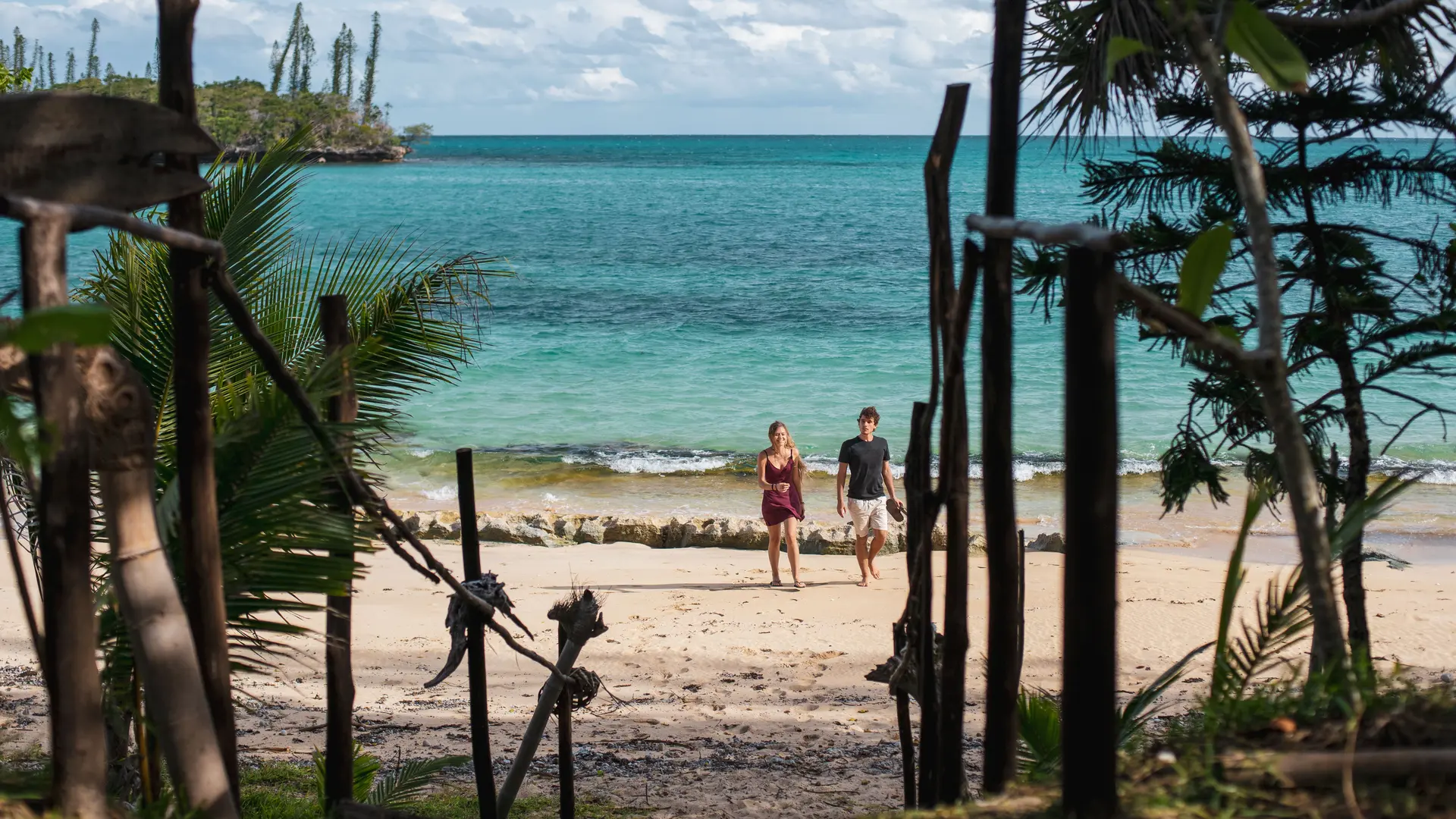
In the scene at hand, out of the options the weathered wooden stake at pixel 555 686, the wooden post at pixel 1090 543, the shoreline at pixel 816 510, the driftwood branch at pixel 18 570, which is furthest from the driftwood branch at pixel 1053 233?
the shoreline at pixel 816 510

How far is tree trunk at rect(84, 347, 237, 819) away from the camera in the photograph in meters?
1.87

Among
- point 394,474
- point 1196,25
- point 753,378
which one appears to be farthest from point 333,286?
point 753,378

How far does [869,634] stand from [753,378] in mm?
11197

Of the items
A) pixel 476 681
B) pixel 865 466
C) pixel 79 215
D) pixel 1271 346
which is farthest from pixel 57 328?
pixel 865 466

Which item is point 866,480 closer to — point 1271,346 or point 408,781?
point 408,781

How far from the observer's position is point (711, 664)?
23.7 feet

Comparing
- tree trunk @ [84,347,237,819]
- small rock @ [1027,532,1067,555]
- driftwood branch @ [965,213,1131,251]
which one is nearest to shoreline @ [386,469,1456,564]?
small rock @ [1027,532,1067,555]

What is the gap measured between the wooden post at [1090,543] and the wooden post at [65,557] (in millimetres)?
1485

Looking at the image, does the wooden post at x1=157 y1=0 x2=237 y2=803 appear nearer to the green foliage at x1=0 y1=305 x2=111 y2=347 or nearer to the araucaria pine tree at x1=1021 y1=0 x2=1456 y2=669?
the green foliage at x1=0 y1=305 x2=111 y2=347

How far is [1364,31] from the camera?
4.09 metres

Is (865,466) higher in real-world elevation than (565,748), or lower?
higher

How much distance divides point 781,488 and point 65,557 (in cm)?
703

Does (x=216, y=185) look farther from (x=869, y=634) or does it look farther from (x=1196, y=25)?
(x=869, y=634)

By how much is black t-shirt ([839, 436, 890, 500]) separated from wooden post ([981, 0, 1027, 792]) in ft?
20.0
